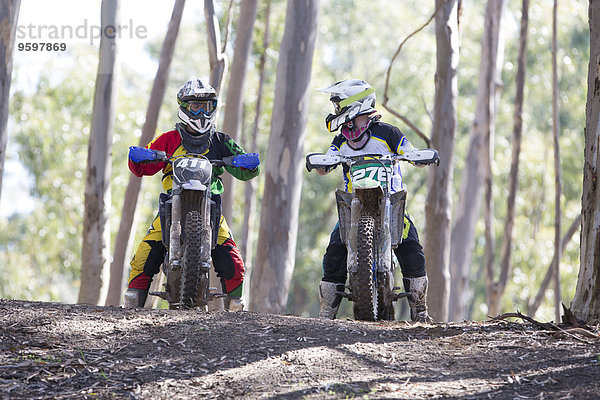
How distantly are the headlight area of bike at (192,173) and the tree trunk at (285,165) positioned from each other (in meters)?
5.07

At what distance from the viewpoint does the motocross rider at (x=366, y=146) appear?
7277 mm

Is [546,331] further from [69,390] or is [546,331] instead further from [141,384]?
[69,390]

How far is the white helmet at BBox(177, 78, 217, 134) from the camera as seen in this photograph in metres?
7.40

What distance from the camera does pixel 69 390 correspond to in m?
4.50

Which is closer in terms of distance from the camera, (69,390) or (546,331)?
(69,390)

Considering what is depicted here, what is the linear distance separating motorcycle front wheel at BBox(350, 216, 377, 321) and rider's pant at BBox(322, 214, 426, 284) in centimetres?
57

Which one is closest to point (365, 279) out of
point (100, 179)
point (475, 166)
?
point (100, 179)

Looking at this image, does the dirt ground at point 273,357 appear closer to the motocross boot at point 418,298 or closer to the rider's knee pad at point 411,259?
the motocross boot at point 418,298

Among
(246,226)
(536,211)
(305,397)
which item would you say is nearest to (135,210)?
(246,226)

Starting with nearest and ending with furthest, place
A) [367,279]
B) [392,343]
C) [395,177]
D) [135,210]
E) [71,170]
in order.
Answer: [392,343]
[367,279]
[395,177]
[135,210]
[71,170]

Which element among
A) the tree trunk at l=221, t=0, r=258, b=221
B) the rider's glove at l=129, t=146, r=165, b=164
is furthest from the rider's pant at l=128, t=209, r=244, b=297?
the tree trunk at l=221, t=0, r=258, b=221

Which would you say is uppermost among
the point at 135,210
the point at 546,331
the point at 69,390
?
the point at 135,210

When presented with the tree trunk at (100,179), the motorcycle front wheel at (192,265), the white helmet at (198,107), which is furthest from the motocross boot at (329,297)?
the tree trunk at (100,179)

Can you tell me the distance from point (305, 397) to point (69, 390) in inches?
49.9
